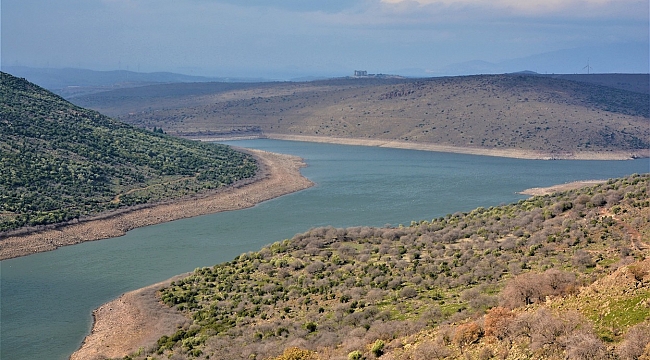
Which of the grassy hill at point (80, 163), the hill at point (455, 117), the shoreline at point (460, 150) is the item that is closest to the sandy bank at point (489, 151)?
the shoreline at point (460, 150)

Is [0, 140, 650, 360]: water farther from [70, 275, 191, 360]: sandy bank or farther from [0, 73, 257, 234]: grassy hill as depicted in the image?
[0, 73, 257, 234]: grassy hill

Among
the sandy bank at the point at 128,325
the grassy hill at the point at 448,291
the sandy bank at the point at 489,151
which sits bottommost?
the sandy bank at the point at 128,325

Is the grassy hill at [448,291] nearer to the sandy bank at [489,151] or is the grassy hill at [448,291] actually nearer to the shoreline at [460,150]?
the sandy bank at [489,151]

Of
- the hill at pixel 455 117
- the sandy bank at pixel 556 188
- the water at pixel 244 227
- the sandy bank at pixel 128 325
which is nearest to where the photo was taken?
the sandy bank at pixel 128 325

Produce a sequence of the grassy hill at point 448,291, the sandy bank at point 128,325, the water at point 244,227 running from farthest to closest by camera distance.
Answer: the water at point 244,227
the sandy bank at point 128,325
the grassy hill at point 448,291

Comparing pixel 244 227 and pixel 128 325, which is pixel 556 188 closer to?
pixel 244 227

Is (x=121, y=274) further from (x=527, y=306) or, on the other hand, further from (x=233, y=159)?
(x=233, y=159)

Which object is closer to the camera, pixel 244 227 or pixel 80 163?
pixel 244 227

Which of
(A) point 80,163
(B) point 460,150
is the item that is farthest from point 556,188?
(A) point 80,163
